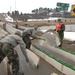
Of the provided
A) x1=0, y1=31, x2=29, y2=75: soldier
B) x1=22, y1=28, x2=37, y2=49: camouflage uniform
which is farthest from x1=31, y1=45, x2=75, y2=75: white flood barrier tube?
x1=0, y1=31, x2=29, y2=75: soldier

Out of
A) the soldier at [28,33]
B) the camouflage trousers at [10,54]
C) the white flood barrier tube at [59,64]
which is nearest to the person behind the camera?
the camouflage trousers at [10,54]

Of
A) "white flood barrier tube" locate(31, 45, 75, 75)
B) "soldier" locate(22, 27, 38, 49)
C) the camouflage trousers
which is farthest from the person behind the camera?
"soldier" locate(22, 27, 38, 49)

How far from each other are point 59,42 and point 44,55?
303 centimetres

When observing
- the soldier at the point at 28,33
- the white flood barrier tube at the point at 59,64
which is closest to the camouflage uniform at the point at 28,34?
the soldier at the point at 28,33

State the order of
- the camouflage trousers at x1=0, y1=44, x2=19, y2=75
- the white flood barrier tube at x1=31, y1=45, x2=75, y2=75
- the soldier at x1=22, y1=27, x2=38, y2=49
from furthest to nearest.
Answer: the soldier at x1=22, y1=27, x2=38, y2=49
the white flood barrier tube at x1=31, y1=45, x2=75, y2=75
the camouflage trousers at x1=0, y1=44, x2=19, y2=75

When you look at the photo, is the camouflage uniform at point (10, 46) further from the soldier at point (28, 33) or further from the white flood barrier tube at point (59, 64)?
the soldier at point (28, 33)

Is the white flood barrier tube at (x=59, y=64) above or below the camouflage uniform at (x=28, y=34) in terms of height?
below

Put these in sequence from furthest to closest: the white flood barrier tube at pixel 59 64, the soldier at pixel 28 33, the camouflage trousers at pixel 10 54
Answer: the soldier at pixel 28 33 → the white flood barrier tube at pixel 59 64 → the camouflage trousers at pixel 10 54

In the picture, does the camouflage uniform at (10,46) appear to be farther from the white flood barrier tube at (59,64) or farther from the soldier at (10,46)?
the white flood barrier tube at (59,64)

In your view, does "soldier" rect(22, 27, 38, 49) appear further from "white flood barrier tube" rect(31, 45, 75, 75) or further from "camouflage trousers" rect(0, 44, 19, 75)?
"camouflage trousers" rect(0, 44, 19, 75)

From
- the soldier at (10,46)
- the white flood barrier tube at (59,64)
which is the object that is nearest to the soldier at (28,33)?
the white flood barrier tube at (59,64)

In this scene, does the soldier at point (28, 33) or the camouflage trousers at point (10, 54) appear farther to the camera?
the soldier at point (28, 33)

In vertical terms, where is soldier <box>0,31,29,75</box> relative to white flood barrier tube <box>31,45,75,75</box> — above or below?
above

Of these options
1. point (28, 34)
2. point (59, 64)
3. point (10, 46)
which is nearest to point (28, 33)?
point (28, 34)
